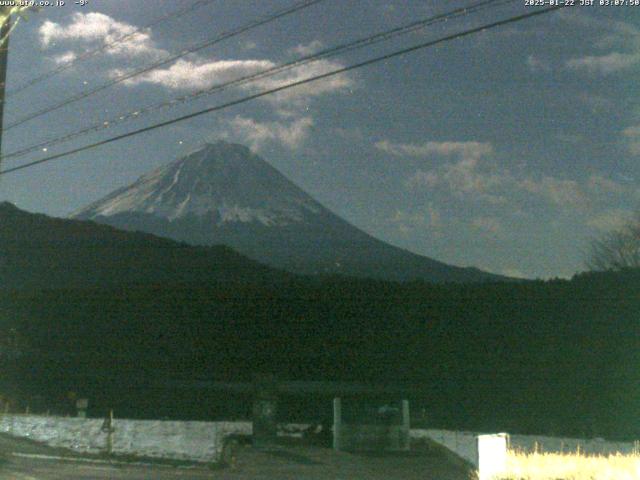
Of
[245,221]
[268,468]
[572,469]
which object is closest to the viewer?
[572,469]

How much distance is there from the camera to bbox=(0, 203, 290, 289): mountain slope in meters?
37.7

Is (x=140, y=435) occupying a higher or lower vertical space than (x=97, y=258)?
lower

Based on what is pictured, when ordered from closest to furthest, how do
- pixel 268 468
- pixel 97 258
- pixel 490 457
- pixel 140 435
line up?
pixel 490 457
pixel 268 468
pixel 140 435
pixel 97 258

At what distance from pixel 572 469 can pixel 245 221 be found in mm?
112287

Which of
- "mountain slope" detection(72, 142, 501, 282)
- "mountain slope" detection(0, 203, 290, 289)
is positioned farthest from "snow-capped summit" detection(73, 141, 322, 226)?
"mountain slope" detection(0, 203, 290, 289)

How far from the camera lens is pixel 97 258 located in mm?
39625

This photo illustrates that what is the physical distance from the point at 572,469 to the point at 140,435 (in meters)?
11.5

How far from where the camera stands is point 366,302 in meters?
28.7

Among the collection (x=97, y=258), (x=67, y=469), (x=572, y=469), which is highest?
(x=97, y=258)

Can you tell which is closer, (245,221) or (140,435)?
(140,435)

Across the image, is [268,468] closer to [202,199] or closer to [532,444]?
[532,444]

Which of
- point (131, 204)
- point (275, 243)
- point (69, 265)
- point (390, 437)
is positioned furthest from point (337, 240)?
point (390, 437)

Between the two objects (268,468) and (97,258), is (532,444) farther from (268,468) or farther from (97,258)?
(97,258)

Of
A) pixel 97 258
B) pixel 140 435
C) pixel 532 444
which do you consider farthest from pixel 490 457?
pixel 97 258
